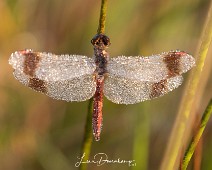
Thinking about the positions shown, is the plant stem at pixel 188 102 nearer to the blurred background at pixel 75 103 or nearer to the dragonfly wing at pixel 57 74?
the dragonfly wing at pixel 57 74

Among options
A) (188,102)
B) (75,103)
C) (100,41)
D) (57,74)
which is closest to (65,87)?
(57,74)

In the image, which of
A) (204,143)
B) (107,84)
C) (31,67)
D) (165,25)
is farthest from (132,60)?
(165,25)

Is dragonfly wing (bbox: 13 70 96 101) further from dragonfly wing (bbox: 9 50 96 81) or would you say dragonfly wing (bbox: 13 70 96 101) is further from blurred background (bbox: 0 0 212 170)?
blurred background (bbox: 0 0 212 170)

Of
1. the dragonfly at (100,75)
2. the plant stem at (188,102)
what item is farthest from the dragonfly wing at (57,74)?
the plant stem at (188,102)

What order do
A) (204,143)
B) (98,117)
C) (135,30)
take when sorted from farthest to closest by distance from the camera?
(135,30) → (204,143) → (98,117)

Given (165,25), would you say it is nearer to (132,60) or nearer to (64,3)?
(64,3)

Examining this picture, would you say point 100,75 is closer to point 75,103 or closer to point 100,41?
point 100,41
